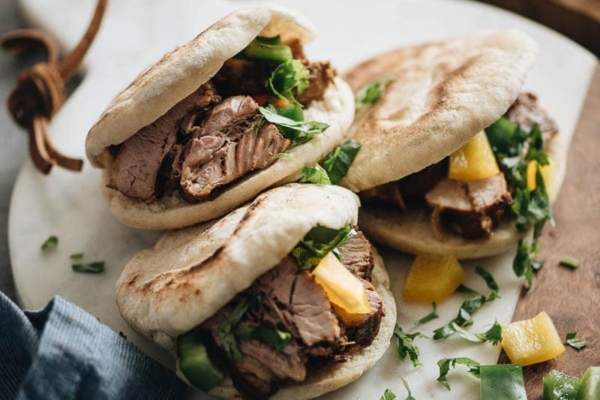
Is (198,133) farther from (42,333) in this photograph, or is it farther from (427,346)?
(427,346)

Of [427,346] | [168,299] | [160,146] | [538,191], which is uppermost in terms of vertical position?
[160,146]

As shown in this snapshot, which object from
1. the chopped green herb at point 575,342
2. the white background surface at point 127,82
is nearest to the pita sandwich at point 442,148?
the white background surface at point 127,82

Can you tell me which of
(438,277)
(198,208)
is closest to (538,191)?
(438,277)

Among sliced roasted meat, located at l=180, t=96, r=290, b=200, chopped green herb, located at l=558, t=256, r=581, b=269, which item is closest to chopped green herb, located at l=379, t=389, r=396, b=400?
sliced roasted meat, located at l=180, t=96, r=290, b=200

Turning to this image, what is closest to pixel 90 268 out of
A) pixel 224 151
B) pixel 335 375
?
pixel 224 151

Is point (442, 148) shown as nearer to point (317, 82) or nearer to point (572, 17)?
point (317, 82)

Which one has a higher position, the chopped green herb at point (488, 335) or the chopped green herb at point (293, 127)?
the chopped green herb at point (293, 127)

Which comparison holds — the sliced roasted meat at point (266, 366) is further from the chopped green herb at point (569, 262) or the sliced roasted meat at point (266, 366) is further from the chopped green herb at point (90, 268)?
the chopped green herb at point (569, 262)
